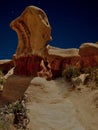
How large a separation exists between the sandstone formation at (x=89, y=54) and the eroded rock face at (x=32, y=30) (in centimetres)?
299

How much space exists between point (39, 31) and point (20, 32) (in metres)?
2.12

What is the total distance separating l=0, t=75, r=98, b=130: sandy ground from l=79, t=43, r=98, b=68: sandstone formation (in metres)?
3.25

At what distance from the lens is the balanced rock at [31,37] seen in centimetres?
1870

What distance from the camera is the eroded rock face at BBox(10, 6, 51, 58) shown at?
18.6m

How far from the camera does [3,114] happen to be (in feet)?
30.5

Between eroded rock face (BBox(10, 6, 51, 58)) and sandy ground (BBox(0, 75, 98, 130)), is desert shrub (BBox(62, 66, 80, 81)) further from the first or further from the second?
eroded rock face (BBox(10, 6, 51, 58))

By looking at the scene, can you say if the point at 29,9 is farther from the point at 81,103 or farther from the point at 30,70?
the point at 81,103

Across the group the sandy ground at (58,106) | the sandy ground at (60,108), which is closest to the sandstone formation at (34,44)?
the sandy ground at (58,106)

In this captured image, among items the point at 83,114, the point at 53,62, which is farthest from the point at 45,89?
the point at 53,62

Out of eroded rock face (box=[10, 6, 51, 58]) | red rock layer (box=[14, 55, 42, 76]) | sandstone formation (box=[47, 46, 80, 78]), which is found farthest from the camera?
sandstone formation (box=[47, 46, 80, 78])

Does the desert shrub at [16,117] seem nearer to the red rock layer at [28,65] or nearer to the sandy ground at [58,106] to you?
the sandy ground at [58,106]

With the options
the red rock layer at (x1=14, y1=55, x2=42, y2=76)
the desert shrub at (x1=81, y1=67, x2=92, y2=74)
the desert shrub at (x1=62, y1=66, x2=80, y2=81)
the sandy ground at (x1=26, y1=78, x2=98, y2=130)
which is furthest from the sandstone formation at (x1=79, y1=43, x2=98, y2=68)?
the sandy ground at (x1=26, y1=78, x2=98, y2=130)

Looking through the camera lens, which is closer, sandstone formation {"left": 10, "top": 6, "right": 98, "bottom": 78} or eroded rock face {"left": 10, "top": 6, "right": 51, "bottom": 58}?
eroded rock face {"left": 10, "top": 6, "right": 51, "bottom": 58}

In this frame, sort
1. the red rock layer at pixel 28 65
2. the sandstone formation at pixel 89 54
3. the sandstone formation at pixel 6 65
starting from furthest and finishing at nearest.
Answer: the sandstone formation at pixel 6 65 < the sandstone formation at pixel 89 54 < the red rock layer at pixel 28 65
